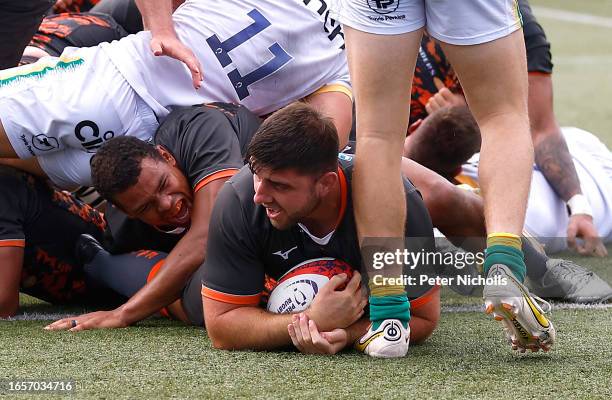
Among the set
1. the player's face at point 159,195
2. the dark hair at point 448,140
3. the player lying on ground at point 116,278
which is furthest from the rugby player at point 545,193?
the player's face at point 159,195

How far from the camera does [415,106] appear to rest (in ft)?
19.9

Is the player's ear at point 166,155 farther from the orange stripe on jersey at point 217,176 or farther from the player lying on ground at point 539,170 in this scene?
the player lying on ground at point 539,170

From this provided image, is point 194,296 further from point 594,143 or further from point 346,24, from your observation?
point 594,143

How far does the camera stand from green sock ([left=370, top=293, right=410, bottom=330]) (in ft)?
10.9

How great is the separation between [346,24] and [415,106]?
269 cm

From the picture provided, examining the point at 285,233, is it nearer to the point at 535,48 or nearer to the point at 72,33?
the point at 72,33

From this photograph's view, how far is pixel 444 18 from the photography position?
3305 mm

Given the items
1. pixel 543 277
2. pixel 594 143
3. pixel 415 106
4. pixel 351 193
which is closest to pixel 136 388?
pixel 351 193

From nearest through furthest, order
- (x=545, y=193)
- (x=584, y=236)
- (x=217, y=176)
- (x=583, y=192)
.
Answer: (x=217, y=176)
(x=584, y=236)
(x=545, y=193)
(x=583, y=192)

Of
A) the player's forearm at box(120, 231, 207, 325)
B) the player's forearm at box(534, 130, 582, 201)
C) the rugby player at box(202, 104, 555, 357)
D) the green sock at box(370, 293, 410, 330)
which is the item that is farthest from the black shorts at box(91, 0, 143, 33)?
the green sock at box(370, 293, 410, 330)

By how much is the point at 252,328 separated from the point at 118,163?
0.98 m

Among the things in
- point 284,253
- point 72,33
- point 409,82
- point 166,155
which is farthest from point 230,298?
point 72,33

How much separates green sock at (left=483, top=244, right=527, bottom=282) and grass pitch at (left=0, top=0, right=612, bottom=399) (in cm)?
30

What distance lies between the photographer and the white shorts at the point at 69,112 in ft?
14.5
